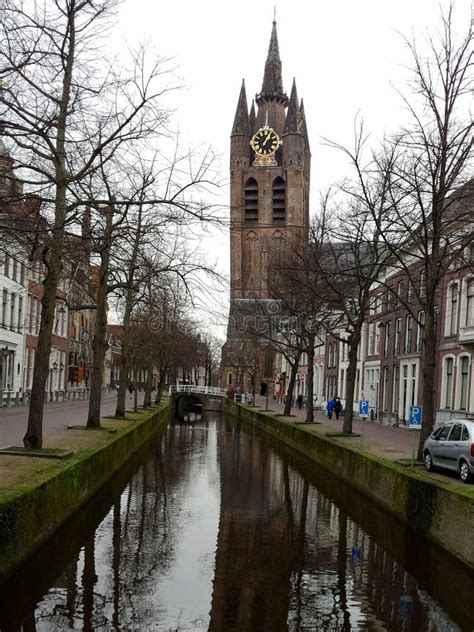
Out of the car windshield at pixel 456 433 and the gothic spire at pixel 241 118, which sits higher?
the gothic spire at pixel 241 118

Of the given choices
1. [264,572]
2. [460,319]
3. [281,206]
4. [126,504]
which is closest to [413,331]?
[460,319]

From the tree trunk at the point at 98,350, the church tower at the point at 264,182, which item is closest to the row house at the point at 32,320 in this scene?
the tree trunk at the point at 98,350

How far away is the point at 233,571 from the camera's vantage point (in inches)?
443

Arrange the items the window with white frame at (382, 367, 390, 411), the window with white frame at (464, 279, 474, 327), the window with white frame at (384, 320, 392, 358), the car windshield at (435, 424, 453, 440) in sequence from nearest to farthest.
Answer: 1. the car windshield at (435, 424, 453, 440)
2. the window with white frame at (464, 279, 474, 327)
3. the window with white frame at (382, 367, 390, 411)
4. the window with white frame at (384, 320, 392, 358)

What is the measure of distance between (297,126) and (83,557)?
102 m

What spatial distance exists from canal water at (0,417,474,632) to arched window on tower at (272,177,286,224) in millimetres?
89001

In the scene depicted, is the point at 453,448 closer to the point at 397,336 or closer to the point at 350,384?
the point at 350,384

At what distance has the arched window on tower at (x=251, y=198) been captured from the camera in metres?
107

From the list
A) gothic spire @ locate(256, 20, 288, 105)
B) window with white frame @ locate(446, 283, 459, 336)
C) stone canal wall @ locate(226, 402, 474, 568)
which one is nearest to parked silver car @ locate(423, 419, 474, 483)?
stone canal wall @ locate(226, 402, 474, 568)

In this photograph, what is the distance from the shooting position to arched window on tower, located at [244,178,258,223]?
350 ft

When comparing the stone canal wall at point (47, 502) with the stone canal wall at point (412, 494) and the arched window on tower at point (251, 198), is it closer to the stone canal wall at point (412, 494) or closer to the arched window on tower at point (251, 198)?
the stone canal wall at point (412, 494)

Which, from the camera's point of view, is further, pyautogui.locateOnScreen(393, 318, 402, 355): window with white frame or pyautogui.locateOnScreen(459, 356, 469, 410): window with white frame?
pyautogui.locateOnScreen(393, 318, 402, 355): window with white frame

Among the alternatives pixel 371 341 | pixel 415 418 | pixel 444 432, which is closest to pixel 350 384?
pixel 415 418

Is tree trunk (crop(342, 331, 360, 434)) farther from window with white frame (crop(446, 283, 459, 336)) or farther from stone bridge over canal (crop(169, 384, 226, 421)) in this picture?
stone bridge over canal (crop(169, 384, 226, 421))
